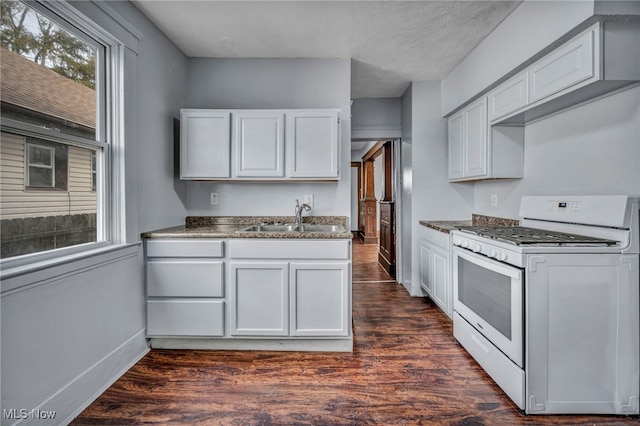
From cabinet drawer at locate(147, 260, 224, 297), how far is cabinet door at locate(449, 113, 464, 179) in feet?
8.28

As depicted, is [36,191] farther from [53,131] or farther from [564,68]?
[564,68]

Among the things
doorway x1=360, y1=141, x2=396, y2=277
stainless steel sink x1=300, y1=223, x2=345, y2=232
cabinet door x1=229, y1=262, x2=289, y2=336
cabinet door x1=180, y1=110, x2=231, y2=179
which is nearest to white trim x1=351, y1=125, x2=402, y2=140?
doorway x1=360, y1=141, x2=396, y2=277

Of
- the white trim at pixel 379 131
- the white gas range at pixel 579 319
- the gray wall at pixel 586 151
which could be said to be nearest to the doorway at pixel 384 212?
the white trim at pixel 379 131

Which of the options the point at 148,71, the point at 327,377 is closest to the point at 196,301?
the point at 327,377

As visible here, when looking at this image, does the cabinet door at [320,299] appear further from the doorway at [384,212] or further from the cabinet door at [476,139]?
the doorway at [384,212]

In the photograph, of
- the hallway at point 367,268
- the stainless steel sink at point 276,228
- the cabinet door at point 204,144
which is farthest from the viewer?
the hallway at point 367,268

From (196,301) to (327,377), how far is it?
1.08 m

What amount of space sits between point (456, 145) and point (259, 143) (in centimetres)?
207

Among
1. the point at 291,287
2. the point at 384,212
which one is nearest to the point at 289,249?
the point at 291,287

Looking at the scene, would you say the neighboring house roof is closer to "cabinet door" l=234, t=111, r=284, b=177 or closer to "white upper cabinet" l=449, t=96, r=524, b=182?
"cabinet door" l=234, t=111, r=284, b=177

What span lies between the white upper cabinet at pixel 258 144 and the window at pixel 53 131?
665 millimetres

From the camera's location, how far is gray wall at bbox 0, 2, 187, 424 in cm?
137

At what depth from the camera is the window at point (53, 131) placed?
1.38 metres

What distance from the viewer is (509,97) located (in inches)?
91.3
